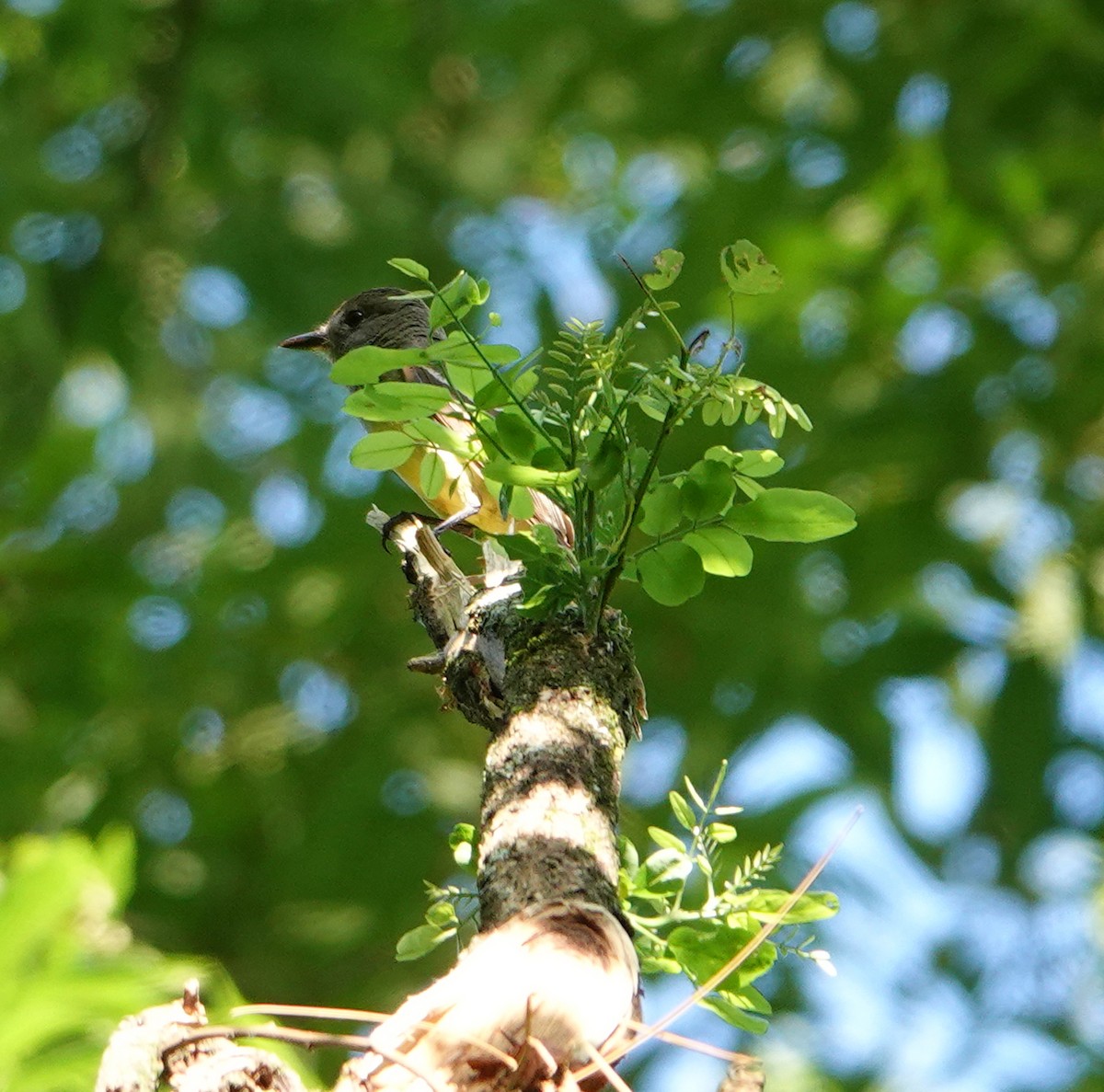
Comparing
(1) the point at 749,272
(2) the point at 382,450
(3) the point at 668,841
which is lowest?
(3) the point at 668,841

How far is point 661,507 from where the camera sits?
2.14 meters

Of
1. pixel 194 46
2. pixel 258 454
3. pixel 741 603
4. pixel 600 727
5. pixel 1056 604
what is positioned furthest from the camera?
pixel 258 454

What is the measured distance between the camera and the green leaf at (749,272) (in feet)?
6.73

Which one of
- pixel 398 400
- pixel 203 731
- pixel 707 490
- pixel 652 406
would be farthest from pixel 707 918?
pixel 203 731

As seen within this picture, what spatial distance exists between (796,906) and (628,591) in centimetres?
536

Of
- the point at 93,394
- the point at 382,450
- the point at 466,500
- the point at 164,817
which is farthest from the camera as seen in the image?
the point at 93,394

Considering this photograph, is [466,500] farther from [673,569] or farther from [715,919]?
[715,919]

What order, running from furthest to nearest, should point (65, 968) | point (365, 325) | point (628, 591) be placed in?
point (628, 591) → point (365, 325) → point (65, 968)

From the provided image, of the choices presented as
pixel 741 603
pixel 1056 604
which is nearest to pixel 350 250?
pixel 741 603

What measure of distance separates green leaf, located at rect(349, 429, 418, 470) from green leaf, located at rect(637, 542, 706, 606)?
371 millimetres

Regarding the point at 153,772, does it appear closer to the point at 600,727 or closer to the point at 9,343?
the point at 9,343

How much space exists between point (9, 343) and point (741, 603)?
13.2 ft

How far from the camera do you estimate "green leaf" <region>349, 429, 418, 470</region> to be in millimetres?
2248

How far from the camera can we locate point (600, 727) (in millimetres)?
2105
